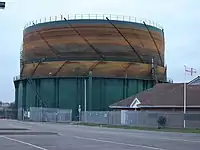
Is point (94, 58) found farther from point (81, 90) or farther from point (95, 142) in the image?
point (95, 142)

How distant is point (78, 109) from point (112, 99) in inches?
230

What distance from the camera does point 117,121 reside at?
210ft

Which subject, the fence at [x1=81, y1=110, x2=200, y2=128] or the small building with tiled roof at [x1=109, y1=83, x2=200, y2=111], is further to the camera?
the small building with tiled roof at [x1=109, y1=83, x2=200, y2=111]

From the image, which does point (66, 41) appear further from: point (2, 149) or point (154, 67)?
point (2, 149)

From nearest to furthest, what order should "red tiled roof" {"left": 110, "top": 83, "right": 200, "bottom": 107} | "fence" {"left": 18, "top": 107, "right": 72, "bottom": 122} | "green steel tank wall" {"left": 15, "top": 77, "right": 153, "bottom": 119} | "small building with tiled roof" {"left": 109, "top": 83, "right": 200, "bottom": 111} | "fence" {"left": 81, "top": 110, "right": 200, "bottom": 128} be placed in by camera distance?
"fence" {"left": 81, "top": 110, "right": 200, "bottom": 128}
"small building with tiled roof" {"left": 109, "top": 83, "right": 200, "bottom": 111}
"red tiled roof" {"left": 110, "top": 83, "right": 200, "bottom": 107}
"fence" {"left": 18, "top": 107, "right": 72, "bottom": 122}
"green steel tank wall" {"left": 15, "top": 77, "right": 153, "bottom": 119}

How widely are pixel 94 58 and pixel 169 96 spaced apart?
72.3ft

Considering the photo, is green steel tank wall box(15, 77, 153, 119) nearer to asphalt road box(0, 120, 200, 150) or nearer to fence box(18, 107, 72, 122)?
fence box(18, 107, 72, 122)

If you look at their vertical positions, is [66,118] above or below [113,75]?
below

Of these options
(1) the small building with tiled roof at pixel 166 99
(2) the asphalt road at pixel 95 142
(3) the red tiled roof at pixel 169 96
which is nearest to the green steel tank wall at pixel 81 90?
(1) the small building with tiled roof at pixel 166 99

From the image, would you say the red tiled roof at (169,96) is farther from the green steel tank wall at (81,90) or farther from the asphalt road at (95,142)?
the asphalt road at (95,142)

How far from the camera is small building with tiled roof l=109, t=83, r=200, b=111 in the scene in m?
58.5

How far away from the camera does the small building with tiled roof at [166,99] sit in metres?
58.5

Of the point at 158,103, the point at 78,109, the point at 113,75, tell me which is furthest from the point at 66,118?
the point at 158,103

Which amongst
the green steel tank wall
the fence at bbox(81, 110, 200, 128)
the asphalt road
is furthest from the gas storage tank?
the asphalt road
